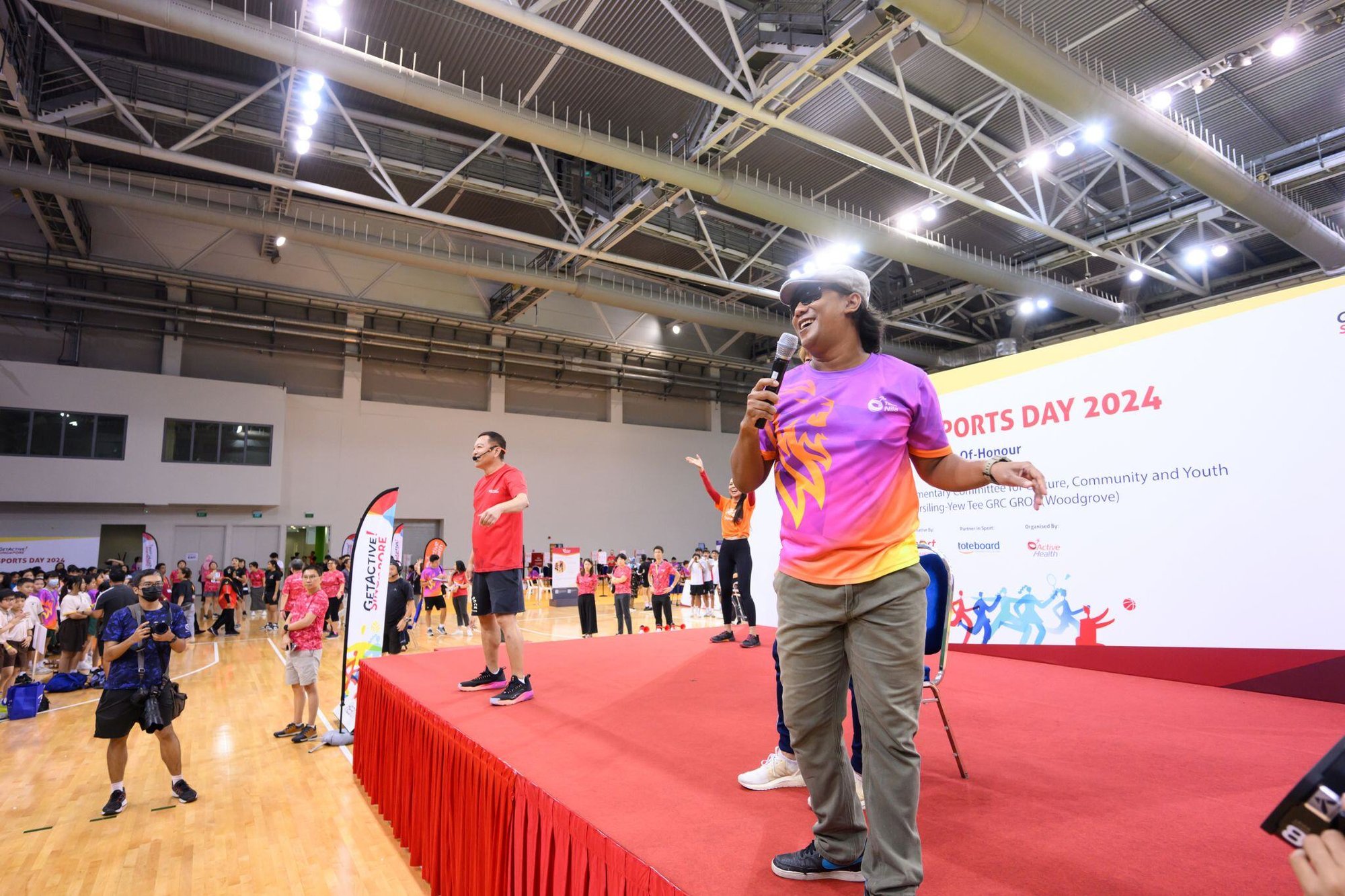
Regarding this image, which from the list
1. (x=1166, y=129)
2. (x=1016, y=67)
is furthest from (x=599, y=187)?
(x=1166, y=129)

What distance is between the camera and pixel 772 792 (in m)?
2.14

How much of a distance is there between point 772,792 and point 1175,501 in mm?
3660

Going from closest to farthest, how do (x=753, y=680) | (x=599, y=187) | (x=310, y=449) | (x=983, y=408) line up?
(x=753, y=680), (x=983, y=408), (x=599, y=187), (x=310, y=449)

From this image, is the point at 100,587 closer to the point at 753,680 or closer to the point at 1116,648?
the point at 753,680

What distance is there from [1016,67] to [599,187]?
22.5ft

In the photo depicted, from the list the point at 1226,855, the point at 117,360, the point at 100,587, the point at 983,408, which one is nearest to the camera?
the point at 1226,855

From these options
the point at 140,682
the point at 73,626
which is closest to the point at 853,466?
the point at 140,682

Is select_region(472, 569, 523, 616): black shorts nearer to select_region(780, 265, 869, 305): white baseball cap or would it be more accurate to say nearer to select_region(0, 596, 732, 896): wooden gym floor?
select_region(0, 596, 732, 896): wooden gym floor

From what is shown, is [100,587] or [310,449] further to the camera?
[310,449]

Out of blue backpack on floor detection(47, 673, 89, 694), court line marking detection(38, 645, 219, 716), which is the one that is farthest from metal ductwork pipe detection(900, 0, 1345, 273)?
blue backpack on floor detection(47, 673, 89, 694)

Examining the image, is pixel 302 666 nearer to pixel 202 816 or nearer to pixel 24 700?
pixel 202 816

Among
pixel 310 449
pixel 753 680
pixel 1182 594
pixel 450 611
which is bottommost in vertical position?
pixel 450 611

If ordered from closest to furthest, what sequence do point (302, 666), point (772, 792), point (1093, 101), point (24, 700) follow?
point (772, 792), point (302, 666), point (1093, 101), point (24, 700)

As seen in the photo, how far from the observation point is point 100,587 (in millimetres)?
9852
